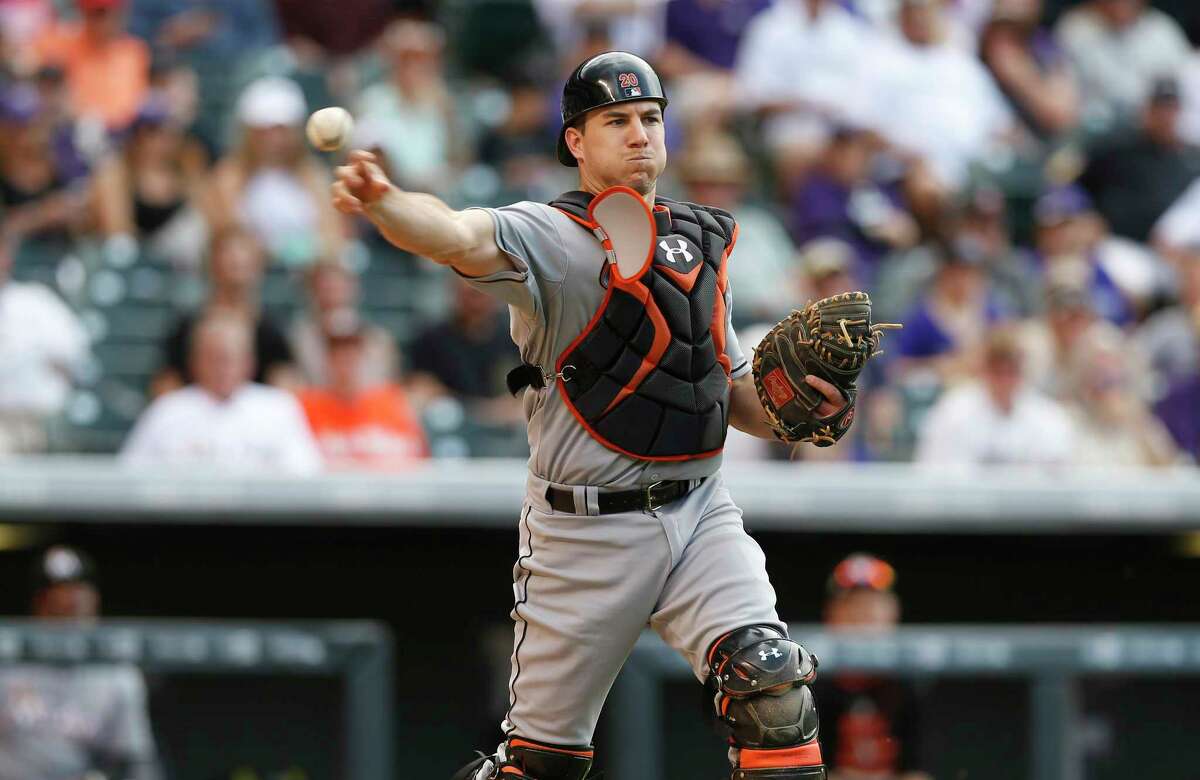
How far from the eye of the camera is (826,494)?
6262 mm

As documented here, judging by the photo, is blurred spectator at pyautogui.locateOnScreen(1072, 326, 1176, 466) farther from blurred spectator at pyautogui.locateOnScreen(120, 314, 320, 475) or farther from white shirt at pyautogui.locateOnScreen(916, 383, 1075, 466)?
blurred spectator at pyautogui.locateOnScreen(120, 314, 320, 475)

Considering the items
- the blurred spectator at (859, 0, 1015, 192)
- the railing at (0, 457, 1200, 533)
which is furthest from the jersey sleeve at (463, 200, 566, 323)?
the blurred spectator at (859, 0, 1015, 192)

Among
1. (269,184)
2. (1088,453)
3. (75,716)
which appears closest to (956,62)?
(1088,453)

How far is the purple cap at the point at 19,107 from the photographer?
7770mm

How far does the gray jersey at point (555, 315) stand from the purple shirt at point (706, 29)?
5.74 m

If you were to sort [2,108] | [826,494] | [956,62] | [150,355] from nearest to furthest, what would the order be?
[826,494] < [150,355] < [2,108] < [956,62]

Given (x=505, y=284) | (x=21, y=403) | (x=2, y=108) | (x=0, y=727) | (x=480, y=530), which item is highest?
(x=2, y=108)

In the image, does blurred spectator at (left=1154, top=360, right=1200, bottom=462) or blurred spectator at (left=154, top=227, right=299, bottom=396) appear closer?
blurred spectator at (left=154, top=227, right=299, bottom=396)

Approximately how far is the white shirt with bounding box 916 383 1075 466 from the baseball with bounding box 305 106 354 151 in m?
4.20

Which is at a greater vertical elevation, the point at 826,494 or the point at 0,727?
the point at 826,494

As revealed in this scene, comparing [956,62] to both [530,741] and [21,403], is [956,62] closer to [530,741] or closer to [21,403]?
[21,403]

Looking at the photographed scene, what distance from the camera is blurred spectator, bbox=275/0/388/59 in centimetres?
902

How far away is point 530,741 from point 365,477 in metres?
2.76

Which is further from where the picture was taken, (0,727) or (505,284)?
(0,727)
